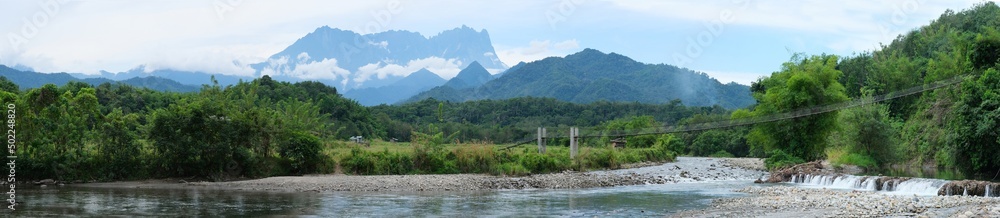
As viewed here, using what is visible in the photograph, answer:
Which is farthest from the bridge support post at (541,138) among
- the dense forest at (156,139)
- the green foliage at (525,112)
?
the green foliage at (525,112)

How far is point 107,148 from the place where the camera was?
3700cm

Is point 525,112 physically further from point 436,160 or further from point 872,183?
point 872,183

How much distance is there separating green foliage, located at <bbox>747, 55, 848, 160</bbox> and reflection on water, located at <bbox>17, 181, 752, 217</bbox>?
18332 mm

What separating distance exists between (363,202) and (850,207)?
16.1 meters

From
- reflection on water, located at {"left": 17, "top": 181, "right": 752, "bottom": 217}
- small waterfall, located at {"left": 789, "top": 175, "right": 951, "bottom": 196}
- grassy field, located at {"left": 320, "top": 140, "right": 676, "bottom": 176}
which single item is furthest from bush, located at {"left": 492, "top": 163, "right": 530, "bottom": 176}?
small waterfall, located at {"left": 789, "top": 175, "right": 951, "bottom": 196}

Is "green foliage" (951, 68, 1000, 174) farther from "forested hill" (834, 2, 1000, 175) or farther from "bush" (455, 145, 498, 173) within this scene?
"bush" (455, 145, 498, 173)

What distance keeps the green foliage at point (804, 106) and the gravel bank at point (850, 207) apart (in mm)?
23670

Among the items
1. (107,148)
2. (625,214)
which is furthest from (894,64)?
(107,148)

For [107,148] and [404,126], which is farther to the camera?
[404,126]

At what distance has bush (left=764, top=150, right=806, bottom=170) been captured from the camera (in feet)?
158

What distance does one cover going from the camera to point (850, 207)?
22000 millimetres

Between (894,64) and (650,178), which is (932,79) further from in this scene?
(650,178)

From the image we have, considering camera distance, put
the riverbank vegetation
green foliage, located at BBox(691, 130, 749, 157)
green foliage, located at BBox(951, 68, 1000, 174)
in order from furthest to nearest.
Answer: green foliage, located at BBox(691, 130, 749, 157) → the riverbank vegetation → green foliage, located at BBox(951, 68, 1000, 174)

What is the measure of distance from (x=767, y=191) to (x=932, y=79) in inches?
1388
